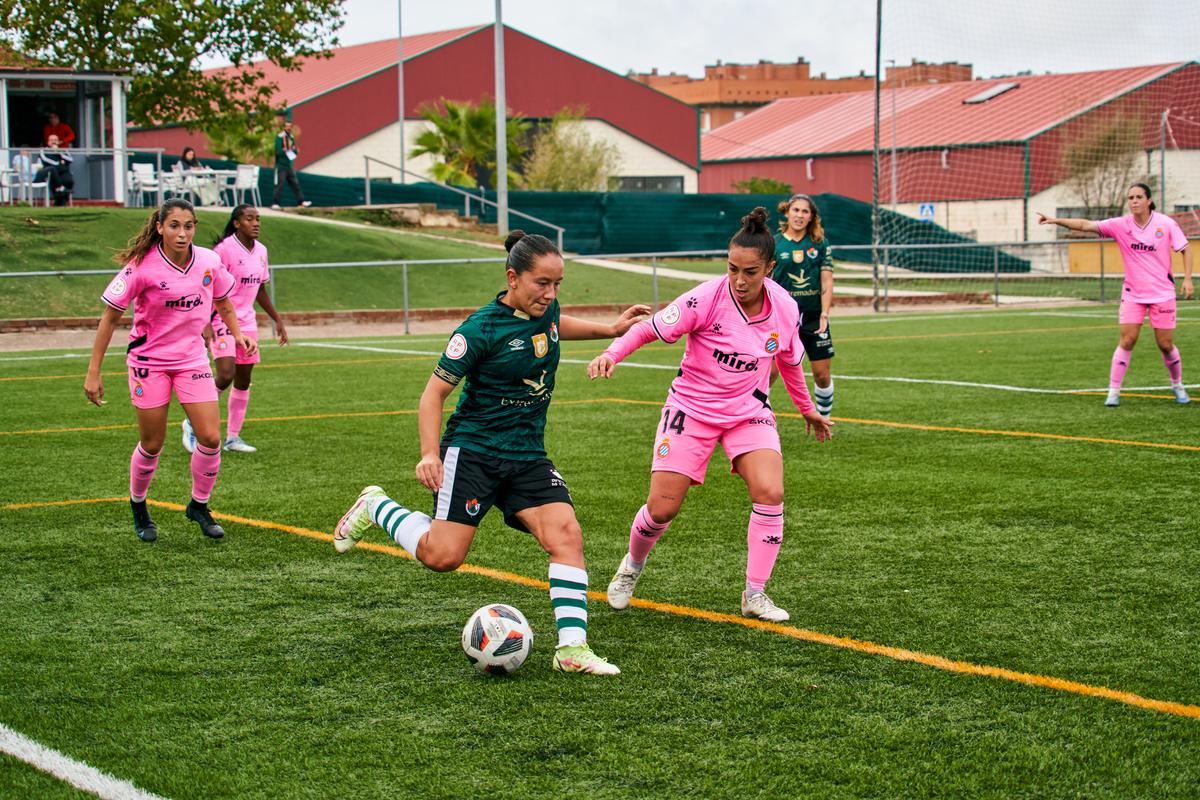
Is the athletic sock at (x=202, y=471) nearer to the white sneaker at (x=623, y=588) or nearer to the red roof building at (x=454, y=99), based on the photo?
the white sneaker at (x=623, y=588)

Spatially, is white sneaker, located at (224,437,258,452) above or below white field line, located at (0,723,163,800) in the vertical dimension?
above

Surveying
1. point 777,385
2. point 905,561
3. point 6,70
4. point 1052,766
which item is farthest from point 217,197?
point 1052,766

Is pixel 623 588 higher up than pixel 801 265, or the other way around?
pixel 801 265

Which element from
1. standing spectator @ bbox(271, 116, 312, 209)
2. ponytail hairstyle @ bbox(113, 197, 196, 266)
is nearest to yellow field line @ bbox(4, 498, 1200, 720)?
ponytail hairstyle @ bbox(113, 197, 196, 266)

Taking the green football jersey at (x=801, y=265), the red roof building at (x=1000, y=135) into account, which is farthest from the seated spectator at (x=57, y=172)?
the red roof building at (x=1000, y=135)

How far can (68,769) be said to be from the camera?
4605 mm

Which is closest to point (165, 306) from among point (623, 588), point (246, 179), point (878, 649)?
point (623, 588)

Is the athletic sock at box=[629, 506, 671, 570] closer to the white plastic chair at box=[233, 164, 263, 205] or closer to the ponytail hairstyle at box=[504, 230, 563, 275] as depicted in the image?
the ponytail hairstyle at box=[504, 230, 563, 275]

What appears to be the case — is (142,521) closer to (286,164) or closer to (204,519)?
(204,519)

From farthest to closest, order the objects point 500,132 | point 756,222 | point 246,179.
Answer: point 500,132
point 246,179
point 756,222

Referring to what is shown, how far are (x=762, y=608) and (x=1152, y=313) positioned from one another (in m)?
8.98

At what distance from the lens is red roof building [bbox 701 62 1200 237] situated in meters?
53.4

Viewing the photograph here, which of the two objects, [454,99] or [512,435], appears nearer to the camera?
[512,435]

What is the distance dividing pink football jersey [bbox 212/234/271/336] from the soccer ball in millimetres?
6917
